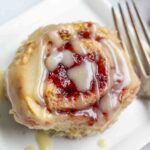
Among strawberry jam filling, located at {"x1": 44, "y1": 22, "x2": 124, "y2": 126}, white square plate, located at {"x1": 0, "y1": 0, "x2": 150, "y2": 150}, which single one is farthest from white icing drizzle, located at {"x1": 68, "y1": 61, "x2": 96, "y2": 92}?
white square plate, located at {"x1": 0, "y1": 0, "x2": 150, "y2": 150}

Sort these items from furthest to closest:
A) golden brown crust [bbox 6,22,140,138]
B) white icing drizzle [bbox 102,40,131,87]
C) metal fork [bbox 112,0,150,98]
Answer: metal fork [bbox 112,0,150,98]
white icing drizzle [bbox 102,40,131,87]
golden brown crust [bbox 6,22,140,138]

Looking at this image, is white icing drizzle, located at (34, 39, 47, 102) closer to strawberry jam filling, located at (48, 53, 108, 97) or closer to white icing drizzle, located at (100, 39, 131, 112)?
strawberry jam filling, located at (48, 53, 108, 97)

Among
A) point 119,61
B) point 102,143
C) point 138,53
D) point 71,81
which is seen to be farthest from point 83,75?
point 138,53

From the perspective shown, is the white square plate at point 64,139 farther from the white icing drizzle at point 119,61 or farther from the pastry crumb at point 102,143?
the white icing drizzle at point 119,61

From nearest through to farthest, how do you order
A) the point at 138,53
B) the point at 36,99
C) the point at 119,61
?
the point at 36,99 → the point at 119,61 → the point at 138,53

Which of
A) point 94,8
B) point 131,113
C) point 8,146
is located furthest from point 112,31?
point 8,146

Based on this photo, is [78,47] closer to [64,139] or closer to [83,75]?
[83,75]
